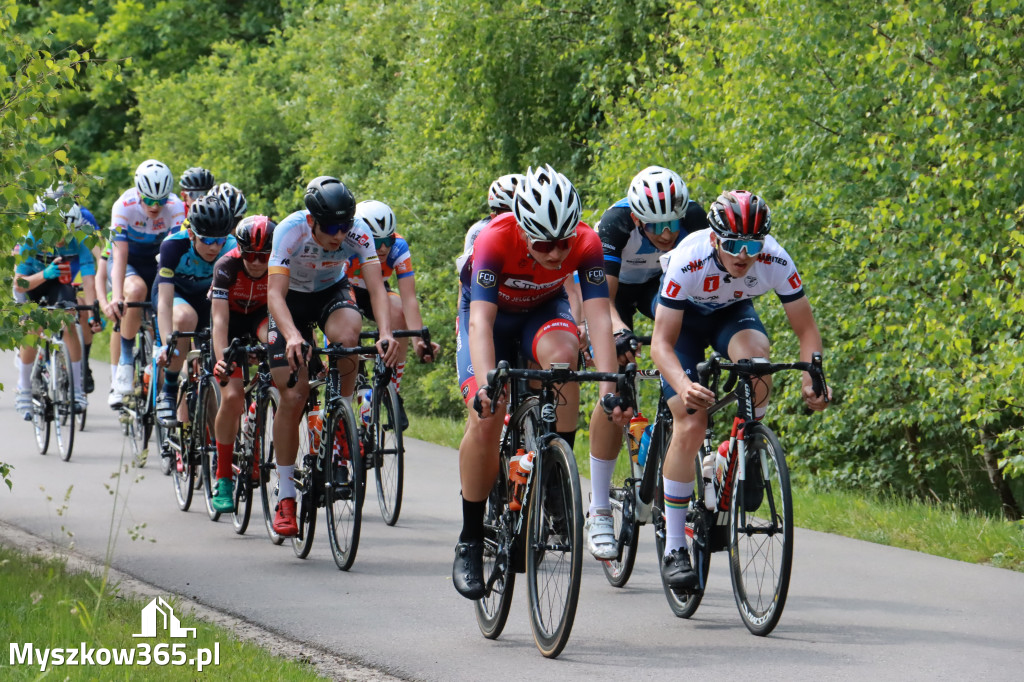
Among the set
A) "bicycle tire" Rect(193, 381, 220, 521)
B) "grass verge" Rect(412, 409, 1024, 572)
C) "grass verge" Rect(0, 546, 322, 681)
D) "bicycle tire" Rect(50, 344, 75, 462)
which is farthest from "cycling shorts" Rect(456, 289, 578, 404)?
"bicycle tire" Rect(50, 344, 75, 462)

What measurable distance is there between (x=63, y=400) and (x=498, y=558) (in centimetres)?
787

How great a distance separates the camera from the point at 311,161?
80.0 ft

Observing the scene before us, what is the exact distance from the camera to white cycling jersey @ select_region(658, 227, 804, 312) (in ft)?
21.5

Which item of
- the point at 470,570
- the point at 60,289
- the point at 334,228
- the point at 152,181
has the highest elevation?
the point at 152,181

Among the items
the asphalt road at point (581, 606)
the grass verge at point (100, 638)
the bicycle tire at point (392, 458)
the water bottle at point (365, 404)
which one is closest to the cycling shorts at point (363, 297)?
the water bottle at point (365, 404)

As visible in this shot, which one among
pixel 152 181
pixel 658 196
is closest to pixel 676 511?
pixel 658 196

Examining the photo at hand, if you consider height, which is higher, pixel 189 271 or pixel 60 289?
pixel 60 289

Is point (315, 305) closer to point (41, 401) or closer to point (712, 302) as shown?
point (712, 302)

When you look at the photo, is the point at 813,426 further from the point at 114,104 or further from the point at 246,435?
the point at 114,104

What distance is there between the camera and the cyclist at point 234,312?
886 cm

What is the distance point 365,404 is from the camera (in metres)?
9.82

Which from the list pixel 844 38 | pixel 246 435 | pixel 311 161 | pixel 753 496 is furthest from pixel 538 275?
pixel 311 161

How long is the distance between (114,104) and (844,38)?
27.3 meters

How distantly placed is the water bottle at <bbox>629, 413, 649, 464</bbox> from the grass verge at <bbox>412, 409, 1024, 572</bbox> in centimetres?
211
